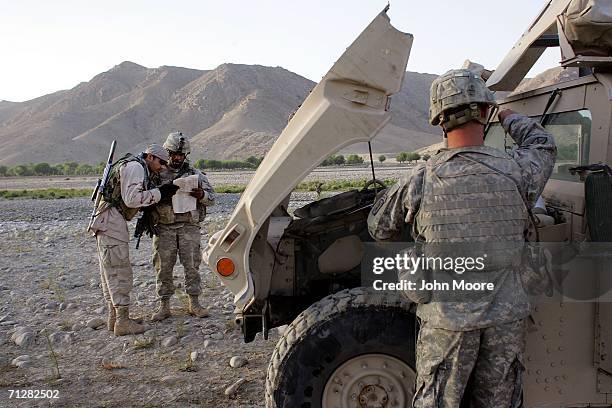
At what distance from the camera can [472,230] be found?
249 centimetres

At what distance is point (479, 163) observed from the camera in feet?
8.21

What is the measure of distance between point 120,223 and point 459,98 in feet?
13.5

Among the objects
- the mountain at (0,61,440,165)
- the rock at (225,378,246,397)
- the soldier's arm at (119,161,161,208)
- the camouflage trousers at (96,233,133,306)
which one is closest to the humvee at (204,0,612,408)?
the rock at (225,378,246,397)

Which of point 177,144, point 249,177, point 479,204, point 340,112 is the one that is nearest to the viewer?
point 479,204

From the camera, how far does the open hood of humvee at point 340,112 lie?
2807 millimetres

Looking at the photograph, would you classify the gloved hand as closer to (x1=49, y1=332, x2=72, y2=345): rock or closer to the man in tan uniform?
the man in tan uniform

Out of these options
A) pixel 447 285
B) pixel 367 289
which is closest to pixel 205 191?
pixel 367 289

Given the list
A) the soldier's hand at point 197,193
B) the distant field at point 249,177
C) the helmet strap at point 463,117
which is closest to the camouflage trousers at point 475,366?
the helmet strap at point 463,117

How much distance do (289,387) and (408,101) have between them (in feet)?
481

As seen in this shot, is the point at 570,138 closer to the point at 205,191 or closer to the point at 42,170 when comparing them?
the point at 205,191

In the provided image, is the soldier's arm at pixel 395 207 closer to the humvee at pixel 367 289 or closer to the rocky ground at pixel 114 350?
the humvee at pixel 367 289

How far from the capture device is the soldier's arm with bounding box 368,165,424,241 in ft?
8.59

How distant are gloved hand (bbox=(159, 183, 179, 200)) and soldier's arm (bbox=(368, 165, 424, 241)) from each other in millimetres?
3645

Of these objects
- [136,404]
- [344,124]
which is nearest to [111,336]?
[136,404]
